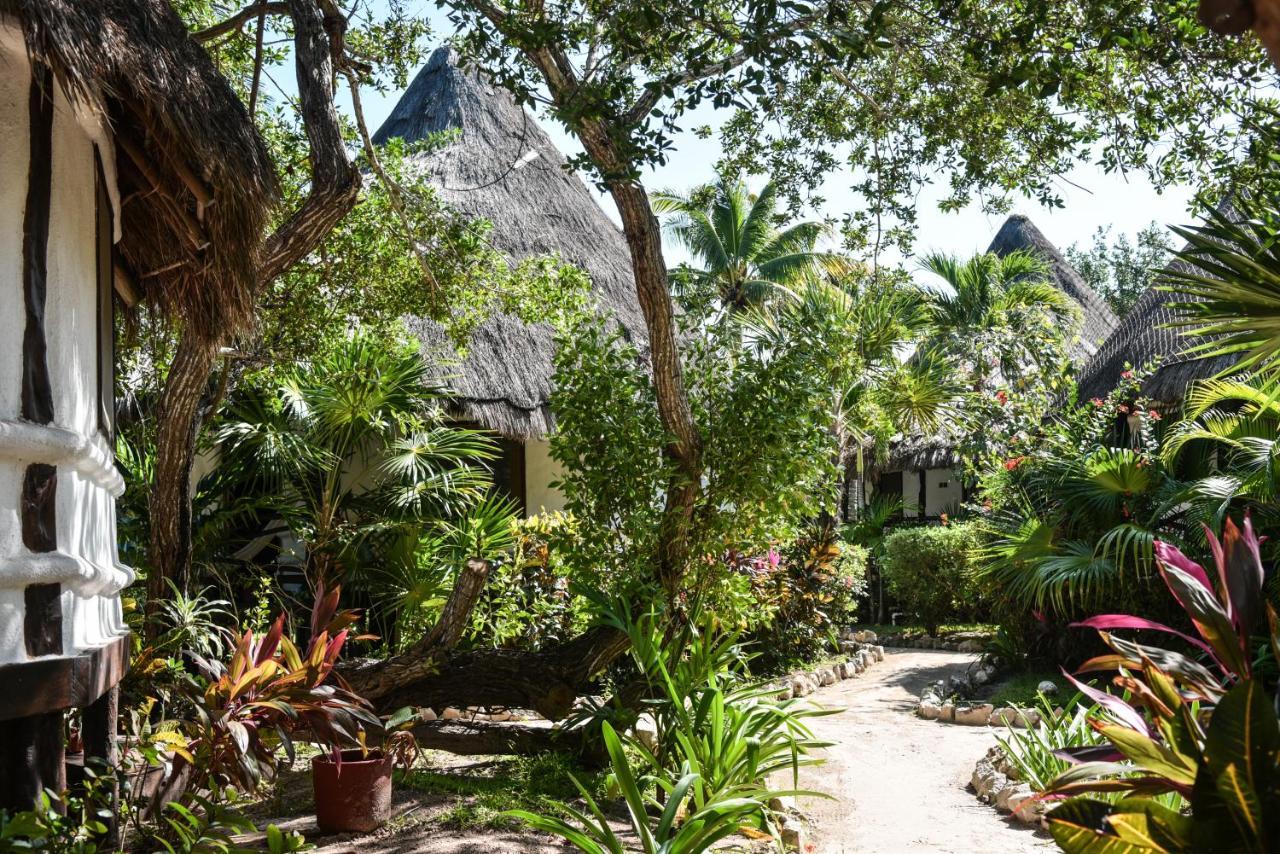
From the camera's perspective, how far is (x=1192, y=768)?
314 centimetres

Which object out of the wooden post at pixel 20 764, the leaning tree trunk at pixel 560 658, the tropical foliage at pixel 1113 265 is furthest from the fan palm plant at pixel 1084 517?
the tropical foliage at pixel 1113 265

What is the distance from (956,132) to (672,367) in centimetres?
222

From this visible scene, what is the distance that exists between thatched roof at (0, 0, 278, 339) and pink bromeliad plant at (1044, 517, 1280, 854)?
11.7 feet

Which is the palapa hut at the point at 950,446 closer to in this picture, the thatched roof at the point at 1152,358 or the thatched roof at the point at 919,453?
the thatched roof at the point at 919,453

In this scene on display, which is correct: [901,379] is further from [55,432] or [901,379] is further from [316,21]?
[55,432]

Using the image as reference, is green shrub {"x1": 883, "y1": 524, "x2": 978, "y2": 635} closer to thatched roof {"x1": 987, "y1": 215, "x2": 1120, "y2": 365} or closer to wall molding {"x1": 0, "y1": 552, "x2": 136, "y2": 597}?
thatched roof {"x1": 987, "y1": 215, "x2": 1120, "y2": 365}

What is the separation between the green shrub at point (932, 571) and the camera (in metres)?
15.1

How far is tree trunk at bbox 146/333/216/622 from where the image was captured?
6004 millimetres

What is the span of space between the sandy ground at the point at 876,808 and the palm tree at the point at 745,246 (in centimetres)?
1319

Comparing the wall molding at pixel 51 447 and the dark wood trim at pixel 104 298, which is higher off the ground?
the dark wood trim at pixel 104 298

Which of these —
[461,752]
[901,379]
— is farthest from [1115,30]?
[901,379]

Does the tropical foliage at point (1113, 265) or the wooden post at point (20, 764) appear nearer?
the wooden post at point (20, 764)

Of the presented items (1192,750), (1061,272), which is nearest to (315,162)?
(1192,750)

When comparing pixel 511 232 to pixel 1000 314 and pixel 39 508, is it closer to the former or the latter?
pixel 1000 314
